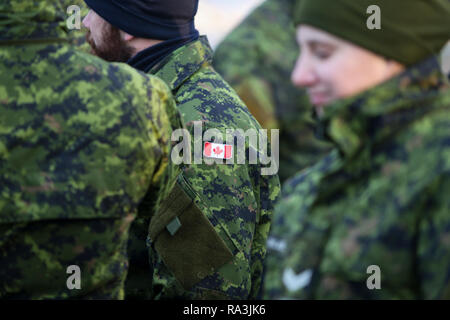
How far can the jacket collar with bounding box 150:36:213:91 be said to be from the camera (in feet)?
9.92

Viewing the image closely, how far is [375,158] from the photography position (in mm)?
1837

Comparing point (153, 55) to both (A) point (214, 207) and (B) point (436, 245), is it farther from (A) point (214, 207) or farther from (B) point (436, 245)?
(B) point (436, 245)

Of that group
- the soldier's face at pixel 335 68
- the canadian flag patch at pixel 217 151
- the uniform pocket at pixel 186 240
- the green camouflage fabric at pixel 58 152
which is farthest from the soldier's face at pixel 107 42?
the soldier's face at pixel 335 68

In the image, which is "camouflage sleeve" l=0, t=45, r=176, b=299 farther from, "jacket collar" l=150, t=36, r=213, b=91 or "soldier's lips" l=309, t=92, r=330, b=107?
"jacket collar" l=150, t=36, r=213, b=91

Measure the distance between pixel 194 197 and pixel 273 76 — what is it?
6.55 feet

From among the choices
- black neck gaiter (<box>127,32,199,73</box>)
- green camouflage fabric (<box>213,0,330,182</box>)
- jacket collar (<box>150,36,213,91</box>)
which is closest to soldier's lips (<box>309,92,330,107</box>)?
jacket collar (<box>150,36,213,91</box>)

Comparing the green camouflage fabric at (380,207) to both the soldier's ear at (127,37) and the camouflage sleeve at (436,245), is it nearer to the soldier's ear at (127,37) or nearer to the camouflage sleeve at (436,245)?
the camouflage sleeve at (436,245)

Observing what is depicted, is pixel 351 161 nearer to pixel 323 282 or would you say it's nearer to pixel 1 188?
pixel 323 282

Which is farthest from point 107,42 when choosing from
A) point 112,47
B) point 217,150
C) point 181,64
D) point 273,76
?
point 273,76

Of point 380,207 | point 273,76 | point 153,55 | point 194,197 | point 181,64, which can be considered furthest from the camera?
point 273,76

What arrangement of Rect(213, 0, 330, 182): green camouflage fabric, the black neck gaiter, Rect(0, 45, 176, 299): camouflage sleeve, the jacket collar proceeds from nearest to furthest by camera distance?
Rect(0, 45, 176, 299): camouflage sleeve, the jacket collar, the black neck gaiter, Rect(213, 0, 330, 182): green camouflage fabric

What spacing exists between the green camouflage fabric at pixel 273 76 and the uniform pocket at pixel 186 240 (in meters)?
1.78

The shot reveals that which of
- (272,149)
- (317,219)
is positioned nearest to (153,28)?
(272,149)
